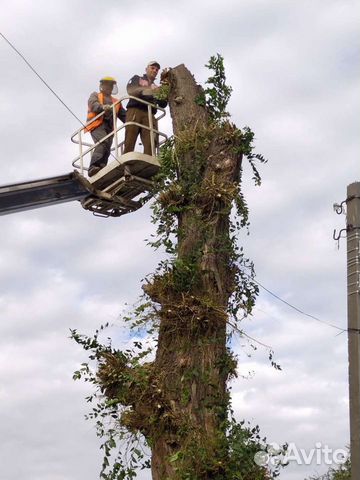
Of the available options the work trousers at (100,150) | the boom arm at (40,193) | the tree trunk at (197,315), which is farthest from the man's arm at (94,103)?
the tree trunk at (197,315)

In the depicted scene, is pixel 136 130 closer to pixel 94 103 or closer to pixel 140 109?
pixel 140 109

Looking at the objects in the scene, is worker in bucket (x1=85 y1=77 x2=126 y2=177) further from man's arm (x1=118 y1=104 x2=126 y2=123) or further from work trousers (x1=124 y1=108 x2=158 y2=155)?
work trousers (x1=124 y1=108 x2=158 y2=155)

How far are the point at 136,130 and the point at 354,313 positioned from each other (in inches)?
200

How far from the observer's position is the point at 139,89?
42.5 ft

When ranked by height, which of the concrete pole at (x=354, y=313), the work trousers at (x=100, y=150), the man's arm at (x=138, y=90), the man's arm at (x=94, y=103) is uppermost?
the man's arm at (x=94, y=103)

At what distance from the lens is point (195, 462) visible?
896 centimetres

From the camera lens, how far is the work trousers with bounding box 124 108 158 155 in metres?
13.0

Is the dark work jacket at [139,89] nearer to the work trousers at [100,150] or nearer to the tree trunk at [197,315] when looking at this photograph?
the work trousers at [100,150]

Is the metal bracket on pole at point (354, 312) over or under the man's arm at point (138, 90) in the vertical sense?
under

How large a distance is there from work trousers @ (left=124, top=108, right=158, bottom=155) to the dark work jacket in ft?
0.23

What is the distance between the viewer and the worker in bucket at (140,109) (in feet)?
42.7

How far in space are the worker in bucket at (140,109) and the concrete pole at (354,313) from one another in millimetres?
4063

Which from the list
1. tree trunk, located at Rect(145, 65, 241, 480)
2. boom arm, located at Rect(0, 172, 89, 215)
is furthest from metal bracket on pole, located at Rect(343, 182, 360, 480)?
boom arm, located at Rect(0, 172, 89, 215)

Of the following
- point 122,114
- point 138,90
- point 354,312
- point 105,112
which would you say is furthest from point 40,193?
point 354,312
